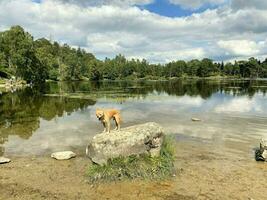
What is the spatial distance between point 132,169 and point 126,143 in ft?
4.24

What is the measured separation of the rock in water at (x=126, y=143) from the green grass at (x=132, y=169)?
28cm

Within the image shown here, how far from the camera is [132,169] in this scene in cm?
1589

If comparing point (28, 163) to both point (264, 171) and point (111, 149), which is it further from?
point (264, 171)

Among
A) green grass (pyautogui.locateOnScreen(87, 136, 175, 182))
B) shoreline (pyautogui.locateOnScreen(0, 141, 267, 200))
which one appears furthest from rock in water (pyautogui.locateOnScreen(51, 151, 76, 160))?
green grass (pyautogui.locateOnScreen(87, 136, 175, 182))

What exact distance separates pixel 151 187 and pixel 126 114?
2597cm

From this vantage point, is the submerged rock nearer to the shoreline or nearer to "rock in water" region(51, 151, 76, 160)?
the shoreline

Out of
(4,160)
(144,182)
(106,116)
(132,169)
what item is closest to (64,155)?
(4,160)

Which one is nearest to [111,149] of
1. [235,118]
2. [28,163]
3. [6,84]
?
[28,163]

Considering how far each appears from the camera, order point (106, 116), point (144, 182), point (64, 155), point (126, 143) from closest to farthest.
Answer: point (144, 182) < point (126, 143) < point (106, 116) < point (64, 155)

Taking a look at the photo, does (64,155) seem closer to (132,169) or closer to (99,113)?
(99,113)

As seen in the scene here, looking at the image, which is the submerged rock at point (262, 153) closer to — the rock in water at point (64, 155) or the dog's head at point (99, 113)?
the dog's head at point (99, 113)

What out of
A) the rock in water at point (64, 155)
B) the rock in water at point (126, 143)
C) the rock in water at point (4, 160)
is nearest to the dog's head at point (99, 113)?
the rock in water at point (126, 143)

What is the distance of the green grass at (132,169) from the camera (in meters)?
15.7

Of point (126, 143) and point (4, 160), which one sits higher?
point (126, 143)
